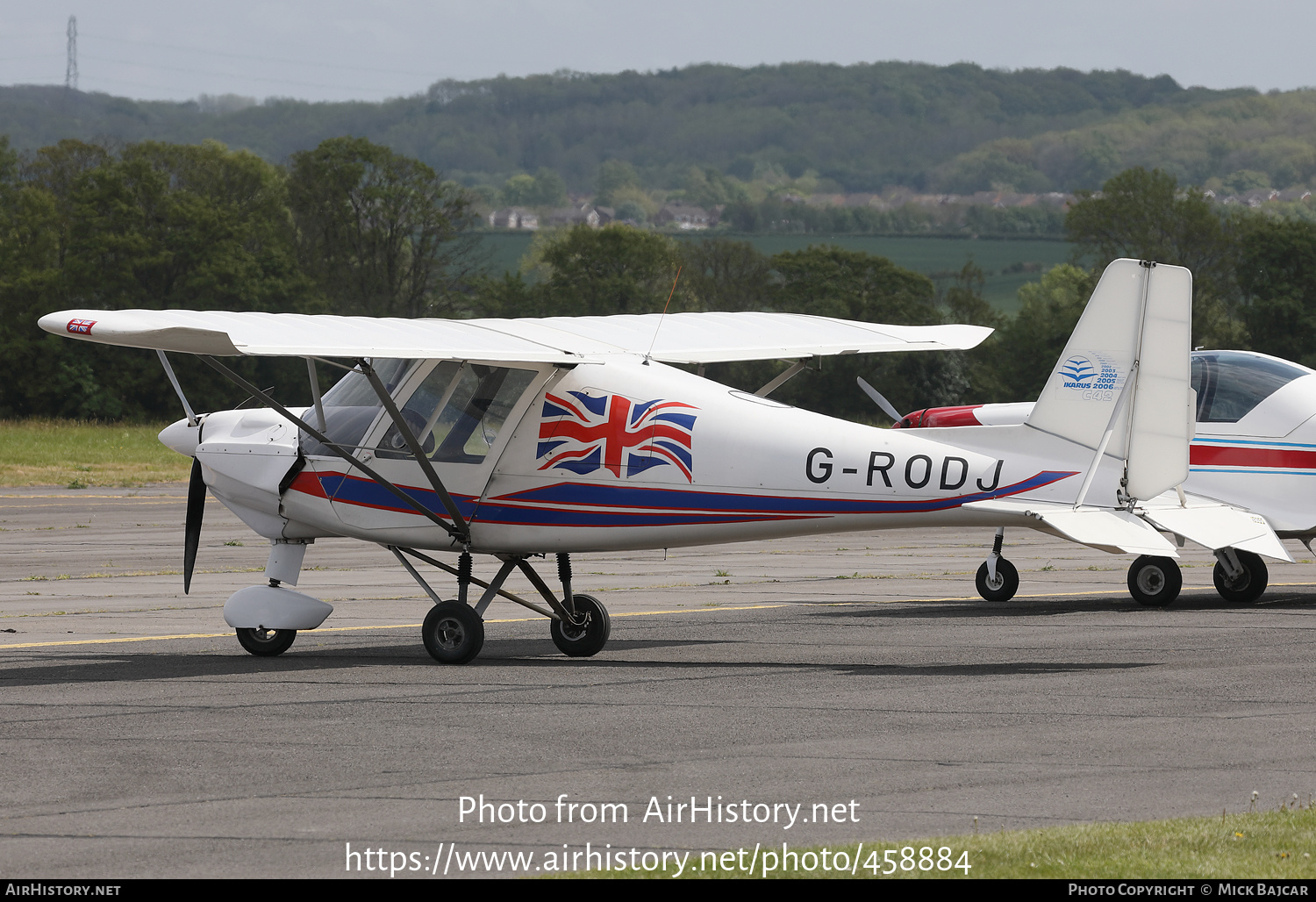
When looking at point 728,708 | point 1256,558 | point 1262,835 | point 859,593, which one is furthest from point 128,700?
point 1256,558

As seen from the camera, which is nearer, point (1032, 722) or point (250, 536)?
point (1032, 722)

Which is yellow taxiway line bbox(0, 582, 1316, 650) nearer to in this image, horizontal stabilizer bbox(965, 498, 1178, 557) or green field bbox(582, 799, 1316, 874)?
horizontal stabilizer bbox(965, 498, 1178, 557)

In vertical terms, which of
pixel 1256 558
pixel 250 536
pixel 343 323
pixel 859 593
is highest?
pixel 343 323

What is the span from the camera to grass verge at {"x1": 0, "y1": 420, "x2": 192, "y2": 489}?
129 ft

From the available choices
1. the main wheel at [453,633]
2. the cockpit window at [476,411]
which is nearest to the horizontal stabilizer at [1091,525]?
the cockpit window at [476,411]

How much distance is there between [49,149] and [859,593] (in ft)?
223

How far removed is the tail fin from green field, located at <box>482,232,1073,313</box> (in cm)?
10685

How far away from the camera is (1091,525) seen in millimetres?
10727

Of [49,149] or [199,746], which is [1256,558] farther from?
[49,149]

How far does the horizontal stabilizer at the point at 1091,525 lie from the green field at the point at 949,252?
107975mm

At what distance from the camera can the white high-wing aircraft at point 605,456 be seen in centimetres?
1130

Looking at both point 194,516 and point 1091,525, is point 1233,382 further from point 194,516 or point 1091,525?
point 194,516

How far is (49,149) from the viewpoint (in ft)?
249

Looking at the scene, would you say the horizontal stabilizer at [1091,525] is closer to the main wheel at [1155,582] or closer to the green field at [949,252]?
the main wheel at [1155,582]
